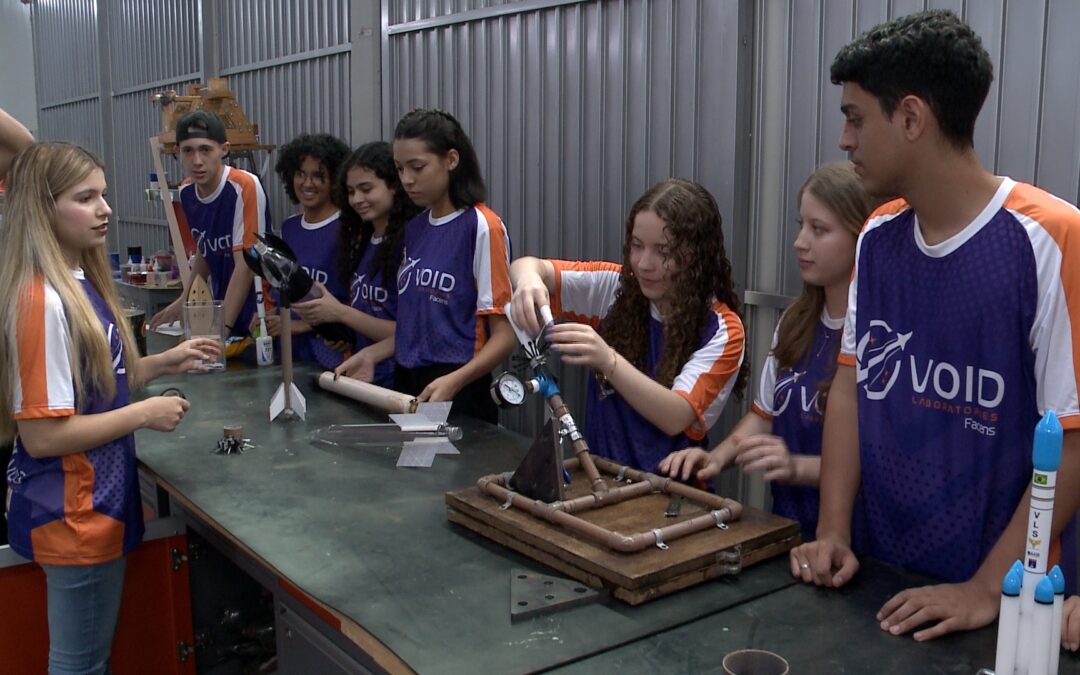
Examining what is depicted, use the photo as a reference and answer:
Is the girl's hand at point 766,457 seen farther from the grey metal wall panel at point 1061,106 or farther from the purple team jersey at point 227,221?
the purple team jersey at point 227,221

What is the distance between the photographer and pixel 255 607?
2332 mm

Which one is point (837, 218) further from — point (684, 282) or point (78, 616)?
point (78, 616)

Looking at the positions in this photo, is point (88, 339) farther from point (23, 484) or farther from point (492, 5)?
point (492, 5)

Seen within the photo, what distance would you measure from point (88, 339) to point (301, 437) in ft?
2.01

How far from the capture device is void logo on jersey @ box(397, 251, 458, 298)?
264cm

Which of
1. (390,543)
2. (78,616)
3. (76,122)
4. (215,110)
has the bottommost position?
(78,616)

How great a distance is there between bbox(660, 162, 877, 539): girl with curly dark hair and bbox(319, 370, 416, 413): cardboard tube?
86 cm

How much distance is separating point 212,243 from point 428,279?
143 centimetres

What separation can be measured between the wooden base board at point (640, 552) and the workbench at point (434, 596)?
0.02 metres

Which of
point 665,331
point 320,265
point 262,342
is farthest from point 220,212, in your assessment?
point 665,331

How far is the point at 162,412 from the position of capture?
193cm

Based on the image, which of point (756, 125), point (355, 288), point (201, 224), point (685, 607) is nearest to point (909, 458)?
point (685, 607)

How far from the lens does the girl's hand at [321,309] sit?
2908 mm

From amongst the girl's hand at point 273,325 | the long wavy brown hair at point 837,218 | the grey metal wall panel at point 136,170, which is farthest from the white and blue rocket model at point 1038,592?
the grey metal wall panel at point 136,170
